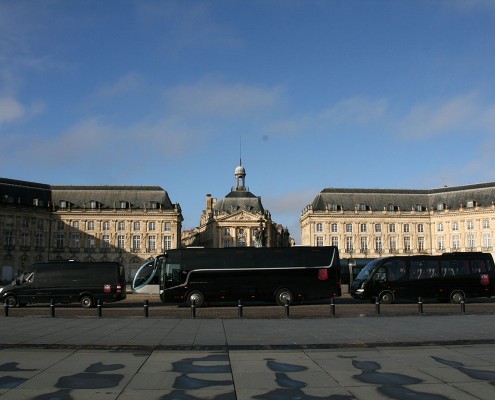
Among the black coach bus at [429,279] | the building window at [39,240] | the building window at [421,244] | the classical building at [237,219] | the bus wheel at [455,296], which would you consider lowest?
the bus wheel at [455,296]

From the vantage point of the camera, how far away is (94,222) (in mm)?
112562

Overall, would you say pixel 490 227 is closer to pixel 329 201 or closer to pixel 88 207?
pixel 329 201

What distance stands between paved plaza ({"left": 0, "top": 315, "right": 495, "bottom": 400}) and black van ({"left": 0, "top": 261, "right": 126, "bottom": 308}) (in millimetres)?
13805

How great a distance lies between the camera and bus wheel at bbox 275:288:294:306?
113ft

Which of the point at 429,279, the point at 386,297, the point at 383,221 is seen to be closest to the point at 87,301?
the point at 386,297

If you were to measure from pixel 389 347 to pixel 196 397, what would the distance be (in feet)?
24.8

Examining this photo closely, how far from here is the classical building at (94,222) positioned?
106 meters

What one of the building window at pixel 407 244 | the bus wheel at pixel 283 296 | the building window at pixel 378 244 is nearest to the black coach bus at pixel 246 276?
the bus wheel at pixel 283 296

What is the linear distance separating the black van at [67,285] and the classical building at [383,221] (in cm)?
8687

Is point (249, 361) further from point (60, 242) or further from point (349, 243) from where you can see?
point (349, 243)

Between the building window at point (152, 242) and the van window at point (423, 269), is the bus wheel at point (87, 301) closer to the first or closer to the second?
the van window at point (423, 269)

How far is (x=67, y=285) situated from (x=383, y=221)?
9448 cm

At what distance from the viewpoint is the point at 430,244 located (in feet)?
394

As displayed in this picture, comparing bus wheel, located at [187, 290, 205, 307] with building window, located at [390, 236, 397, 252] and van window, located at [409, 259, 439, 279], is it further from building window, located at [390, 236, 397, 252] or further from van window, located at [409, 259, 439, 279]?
building window, located at [390, 236, 397, 252]
